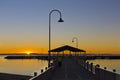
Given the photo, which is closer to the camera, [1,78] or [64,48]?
[1,78]

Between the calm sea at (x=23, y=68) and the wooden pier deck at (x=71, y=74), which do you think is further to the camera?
the calm sea at (x=23, y=68)

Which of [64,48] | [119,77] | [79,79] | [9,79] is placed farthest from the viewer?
[64,48]

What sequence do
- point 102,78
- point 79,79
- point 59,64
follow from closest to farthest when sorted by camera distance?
point 102,78 → point 79,79 → point 59,64

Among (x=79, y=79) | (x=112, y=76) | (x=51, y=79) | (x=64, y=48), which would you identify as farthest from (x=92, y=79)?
(x=64, y=48)

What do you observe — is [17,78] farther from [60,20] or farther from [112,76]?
[112,76]

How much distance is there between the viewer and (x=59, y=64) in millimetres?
47156

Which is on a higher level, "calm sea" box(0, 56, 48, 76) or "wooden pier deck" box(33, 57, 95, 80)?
"calm sea" box(0, 56, 48, 76)

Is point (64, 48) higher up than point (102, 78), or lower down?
higher up

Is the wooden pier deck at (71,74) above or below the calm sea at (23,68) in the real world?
below

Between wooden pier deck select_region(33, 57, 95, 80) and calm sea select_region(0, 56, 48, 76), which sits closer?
wooden pier deck select_region(33, 57, 95, 80)

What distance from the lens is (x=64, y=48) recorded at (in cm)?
5309

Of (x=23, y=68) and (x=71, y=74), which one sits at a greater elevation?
(x=23, y=68)

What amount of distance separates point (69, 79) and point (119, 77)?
1080cm

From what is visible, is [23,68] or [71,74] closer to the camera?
[71,74]
